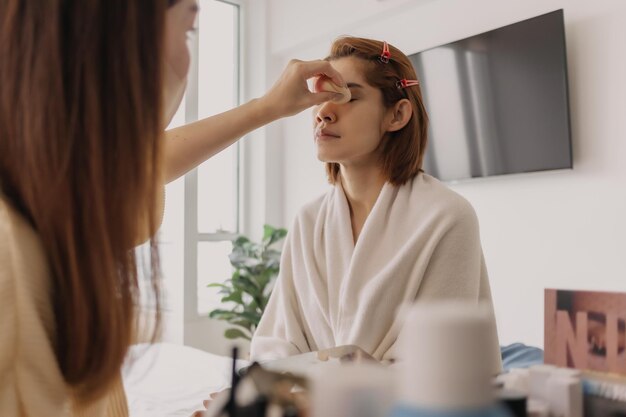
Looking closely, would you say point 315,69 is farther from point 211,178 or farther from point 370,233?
point 211,178

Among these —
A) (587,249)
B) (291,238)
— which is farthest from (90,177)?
(587,249)

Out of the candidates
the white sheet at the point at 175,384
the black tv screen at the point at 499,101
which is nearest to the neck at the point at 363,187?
the white sheet at the point at 175,384

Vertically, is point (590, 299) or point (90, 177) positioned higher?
point (90, 177)

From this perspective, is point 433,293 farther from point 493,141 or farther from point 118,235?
point 493,141

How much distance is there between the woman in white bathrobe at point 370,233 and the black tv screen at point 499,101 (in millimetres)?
1401

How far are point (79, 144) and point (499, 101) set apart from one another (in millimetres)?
2497

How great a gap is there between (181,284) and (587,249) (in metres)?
2.46

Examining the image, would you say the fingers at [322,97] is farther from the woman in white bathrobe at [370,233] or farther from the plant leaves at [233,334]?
the plant leaves at [233,334]

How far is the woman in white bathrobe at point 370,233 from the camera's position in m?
1.10

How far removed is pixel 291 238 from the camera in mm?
1334

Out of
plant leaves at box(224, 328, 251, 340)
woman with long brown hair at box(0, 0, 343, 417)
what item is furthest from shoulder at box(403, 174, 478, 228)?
plant leaves at box(224, 328, 251, 340)

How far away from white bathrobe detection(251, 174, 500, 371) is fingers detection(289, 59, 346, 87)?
0.27m

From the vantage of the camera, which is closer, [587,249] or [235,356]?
[235,356]

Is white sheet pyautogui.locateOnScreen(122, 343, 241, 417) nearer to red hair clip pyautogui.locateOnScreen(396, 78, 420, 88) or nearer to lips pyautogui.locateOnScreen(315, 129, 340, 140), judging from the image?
lips pyautogui.locateOnScreen(315, 129, 340, 140)
